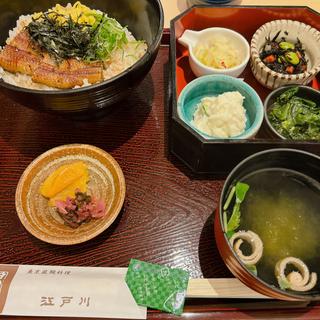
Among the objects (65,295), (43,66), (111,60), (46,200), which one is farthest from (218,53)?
(65,295)

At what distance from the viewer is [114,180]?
4.66ft

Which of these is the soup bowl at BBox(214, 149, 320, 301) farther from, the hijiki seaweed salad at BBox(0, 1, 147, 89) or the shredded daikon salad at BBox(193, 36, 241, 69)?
the hijiki seaweed salad at BBox(0, 1, 147, 89)

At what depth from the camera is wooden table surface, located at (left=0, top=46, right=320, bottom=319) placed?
Answer: 1.33m

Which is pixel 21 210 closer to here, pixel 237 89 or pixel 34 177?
pixel 34 177

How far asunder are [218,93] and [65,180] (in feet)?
2.56

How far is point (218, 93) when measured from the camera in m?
1.63

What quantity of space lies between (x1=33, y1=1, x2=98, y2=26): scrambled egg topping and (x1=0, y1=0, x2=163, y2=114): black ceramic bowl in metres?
0.06

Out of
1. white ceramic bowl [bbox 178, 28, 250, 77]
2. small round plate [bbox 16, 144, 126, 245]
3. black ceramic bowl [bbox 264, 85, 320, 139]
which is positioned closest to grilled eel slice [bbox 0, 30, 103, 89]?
small round plate [bbox 16, 144, 126, 245]

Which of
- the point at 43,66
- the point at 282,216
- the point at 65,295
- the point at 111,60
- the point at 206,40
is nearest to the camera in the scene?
the point at 65,295

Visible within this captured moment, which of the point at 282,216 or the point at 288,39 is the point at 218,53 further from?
the point at 282,216

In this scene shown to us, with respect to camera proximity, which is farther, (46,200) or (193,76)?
(193,76)

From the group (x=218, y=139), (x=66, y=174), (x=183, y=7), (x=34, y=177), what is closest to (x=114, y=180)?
(x=66, y=174)

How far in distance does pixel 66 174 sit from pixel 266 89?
41.6 inches

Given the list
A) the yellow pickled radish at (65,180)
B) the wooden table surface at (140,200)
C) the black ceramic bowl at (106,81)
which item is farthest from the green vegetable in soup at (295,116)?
the yellow pickled radish at (65,180)
